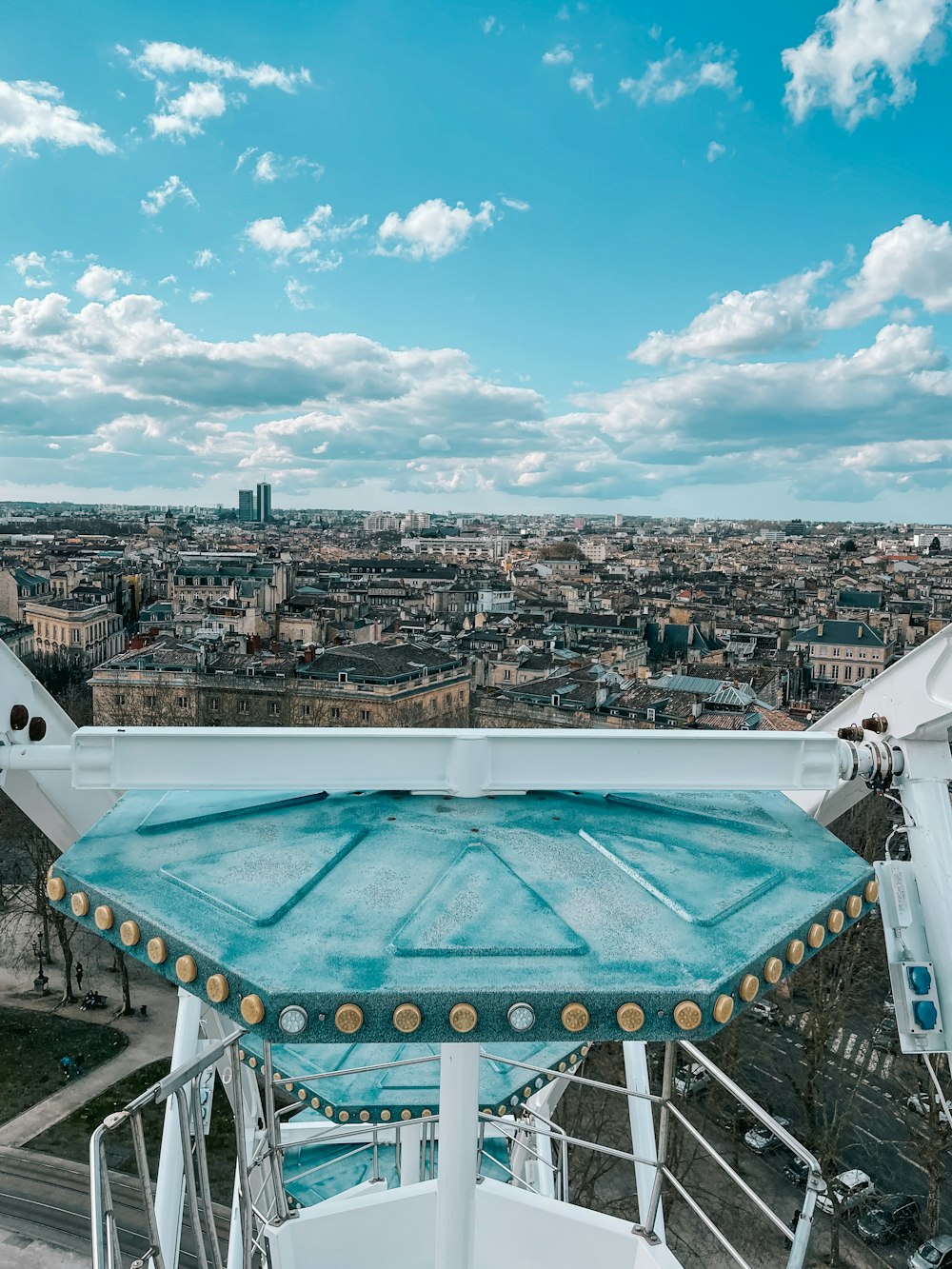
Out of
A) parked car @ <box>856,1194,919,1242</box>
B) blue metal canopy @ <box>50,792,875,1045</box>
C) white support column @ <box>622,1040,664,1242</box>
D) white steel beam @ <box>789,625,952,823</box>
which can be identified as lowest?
parked car @ <box>856,1194,919,1242</box>

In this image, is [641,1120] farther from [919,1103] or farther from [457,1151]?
[919,1103]

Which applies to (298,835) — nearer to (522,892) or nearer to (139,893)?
(139,893)

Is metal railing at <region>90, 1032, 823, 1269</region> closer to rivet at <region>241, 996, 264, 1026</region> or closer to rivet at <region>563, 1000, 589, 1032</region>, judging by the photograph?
rivet at <region>241, 996, 264, 1026</region>

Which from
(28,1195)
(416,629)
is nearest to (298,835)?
(28,1195)

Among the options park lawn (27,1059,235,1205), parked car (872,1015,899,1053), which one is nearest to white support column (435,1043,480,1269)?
park lawn (27,1059,235,1205)

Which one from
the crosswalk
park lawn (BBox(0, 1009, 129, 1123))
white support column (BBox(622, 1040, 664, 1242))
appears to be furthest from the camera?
the crosswalk
